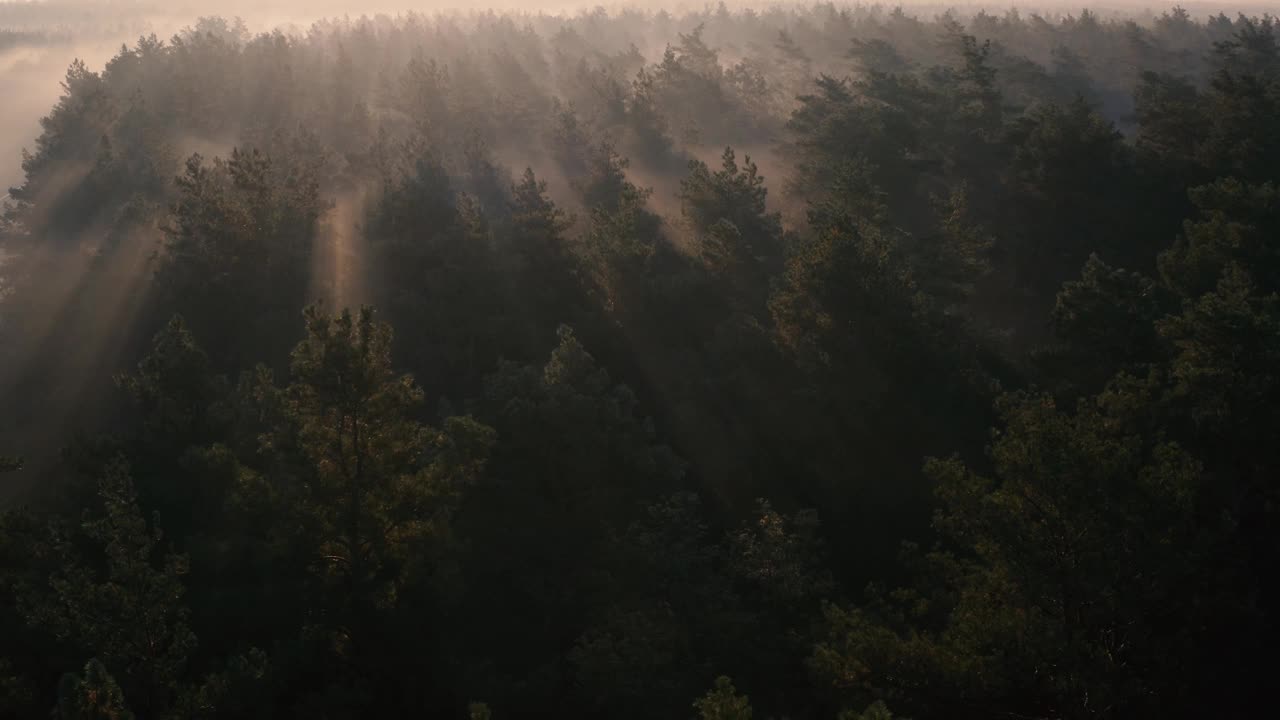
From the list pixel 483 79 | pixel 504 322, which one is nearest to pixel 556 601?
pixel 504 322

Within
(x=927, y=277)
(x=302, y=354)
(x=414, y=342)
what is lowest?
(x=414, y=342)

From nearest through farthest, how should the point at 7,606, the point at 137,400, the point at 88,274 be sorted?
the point at 7,606 → the point at 137,400 → the point at 88,274

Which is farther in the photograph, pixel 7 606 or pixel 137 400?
pixel 137 400

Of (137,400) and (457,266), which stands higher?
(457,266)

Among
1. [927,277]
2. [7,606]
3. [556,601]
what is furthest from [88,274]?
[927,277]

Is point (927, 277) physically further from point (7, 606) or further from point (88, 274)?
point (88, 274)

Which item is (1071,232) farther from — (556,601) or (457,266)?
(556,601)

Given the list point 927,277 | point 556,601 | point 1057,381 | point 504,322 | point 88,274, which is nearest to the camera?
point 556,601
